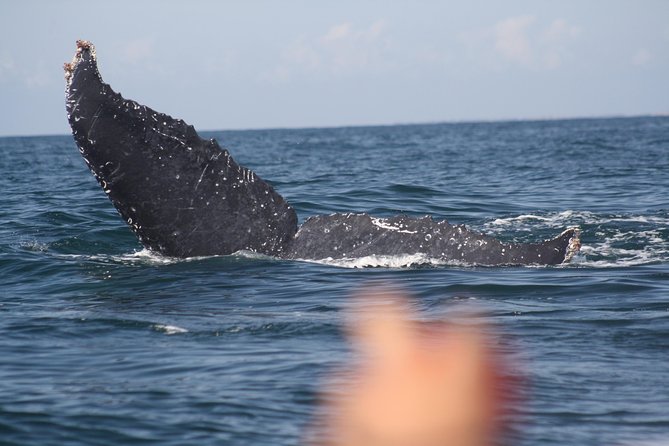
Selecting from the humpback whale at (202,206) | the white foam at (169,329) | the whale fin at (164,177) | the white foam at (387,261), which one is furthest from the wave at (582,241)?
the white foam at (169,329)

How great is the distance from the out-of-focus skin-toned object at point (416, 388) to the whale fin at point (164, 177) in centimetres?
152

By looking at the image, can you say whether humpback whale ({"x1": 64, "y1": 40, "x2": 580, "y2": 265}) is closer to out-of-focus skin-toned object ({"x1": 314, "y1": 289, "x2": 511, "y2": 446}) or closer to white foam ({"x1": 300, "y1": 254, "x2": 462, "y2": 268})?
white foam ({"x1": 300, "y1": 254, "x2": 462, "y2": 268})

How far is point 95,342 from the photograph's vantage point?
319 inches

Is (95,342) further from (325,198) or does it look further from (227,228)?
(325,198)

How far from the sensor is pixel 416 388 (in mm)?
7105

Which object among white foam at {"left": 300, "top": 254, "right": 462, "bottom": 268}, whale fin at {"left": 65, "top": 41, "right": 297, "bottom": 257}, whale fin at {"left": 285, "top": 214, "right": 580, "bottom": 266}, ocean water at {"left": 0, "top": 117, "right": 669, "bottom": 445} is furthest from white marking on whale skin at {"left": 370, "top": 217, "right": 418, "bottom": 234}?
whale fin at {"left": 65, "top": 41, "right": 297, "bottom": 257}

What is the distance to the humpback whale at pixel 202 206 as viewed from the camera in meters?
9.23

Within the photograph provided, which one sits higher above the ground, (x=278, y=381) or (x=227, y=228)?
(x=227, y=228)

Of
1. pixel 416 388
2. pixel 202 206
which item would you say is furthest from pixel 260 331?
pixel 416 388

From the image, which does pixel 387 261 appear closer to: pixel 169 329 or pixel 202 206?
pixel 202 206

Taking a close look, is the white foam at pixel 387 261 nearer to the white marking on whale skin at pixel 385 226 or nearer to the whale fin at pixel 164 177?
the white marking on whale skin at pixel 385 226

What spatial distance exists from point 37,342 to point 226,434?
2.80m

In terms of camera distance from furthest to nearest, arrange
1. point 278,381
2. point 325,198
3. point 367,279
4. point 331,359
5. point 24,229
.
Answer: point 325,198 < point 24,229 < point 367,279 < point 331,359 < point 278,381

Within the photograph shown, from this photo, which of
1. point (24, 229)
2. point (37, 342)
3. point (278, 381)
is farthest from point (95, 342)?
point (24, 229)
